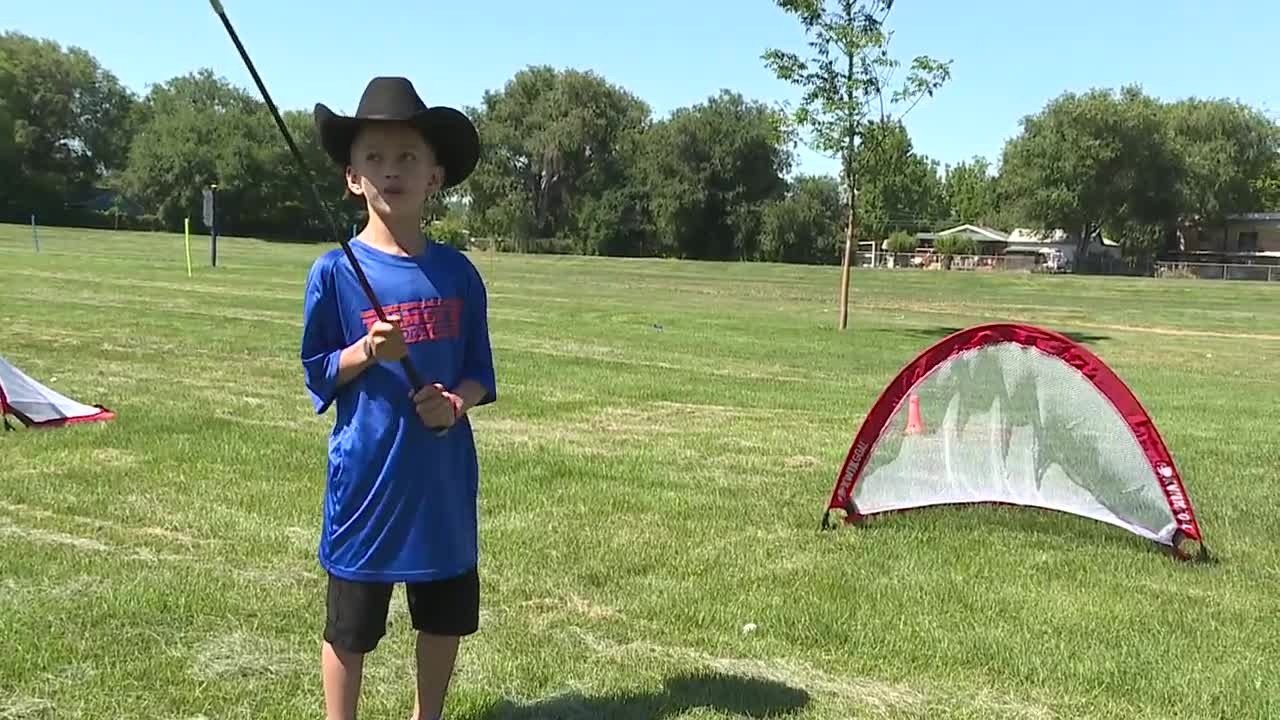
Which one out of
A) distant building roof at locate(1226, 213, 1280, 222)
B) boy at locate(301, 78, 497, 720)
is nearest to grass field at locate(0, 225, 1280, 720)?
boy at locate(301, 78, 497, 720)

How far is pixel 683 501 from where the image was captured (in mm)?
6875

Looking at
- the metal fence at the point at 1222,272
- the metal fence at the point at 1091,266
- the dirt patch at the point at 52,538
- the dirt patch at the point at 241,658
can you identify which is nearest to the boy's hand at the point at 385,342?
the dirt patch at the point at 241,658

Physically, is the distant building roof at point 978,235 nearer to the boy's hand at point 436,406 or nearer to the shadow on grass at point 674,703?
the shadow on grass at point 674,703

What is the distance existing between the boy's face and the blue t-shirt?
13 cm

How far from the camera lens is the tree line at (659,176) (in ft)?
251

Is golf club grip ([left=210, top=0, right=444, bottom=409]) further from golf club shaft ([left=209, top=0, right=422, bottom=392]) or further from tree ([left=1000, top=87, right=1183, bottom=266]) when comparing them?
tree ([left=1000, top=87, right=1183, bottom=266])

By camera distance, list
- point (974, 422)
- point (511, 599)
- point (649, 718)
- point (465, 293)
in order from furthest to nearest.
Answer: point (974, 422) → point (511, 599) → point (649, 718) → point (465, 293)

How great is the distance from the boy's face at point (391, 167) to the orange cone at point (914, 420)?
3978 millimetres

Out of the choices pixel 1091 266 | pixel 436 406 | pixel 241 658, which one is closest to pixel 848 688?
pixel 436 406

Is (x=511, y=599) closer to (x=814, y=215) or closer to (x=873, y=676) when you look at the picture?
(x=873, y=676)

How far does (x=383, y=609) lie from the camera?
3219 mm

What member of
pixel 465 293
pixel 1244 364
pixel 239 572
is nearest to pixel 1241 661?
pixel 465 293

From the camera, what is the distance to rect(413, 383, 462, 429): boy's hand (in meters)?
2.98

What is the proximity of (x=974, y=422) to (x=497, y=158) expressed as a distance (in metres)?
79.9
